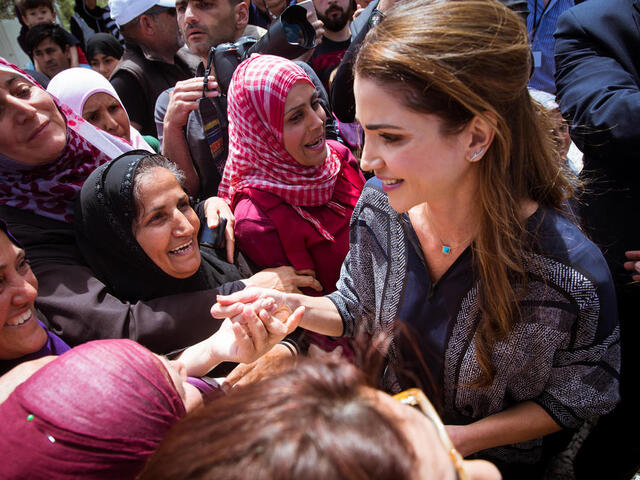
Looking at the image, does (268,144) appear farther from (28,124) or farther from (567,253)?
(567,253)

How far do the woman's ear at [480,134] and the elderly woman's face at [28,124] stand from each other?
1.76 meters

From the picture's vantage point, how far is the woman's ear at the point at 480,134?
1.10m

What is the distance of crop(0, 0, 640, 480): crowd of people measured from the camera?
754mm

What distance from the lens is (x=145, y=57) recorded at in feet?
11.0

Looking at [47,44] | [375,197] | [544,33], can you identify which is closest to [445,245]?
[375,197]

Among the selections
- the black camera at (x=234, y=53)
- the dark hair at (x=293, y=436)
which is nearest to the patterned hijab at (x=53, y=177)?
the black camera at (x=234, y=53)

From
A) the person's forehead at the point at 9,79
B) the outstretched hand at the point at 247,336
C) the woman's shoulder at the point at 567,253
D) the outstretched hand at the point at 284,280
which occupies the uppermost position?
the person's forehead at the point at 9,79

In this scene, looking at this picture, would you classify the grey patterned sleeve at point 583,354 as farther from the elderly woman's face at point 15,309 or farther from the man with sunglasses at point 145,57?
the man with sunglasses at point 145,57

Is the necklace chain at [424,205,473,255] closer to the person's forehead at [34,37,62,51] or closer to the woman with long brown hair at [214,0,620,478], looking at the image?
the woman with long brown hair at [214,0,620,478]

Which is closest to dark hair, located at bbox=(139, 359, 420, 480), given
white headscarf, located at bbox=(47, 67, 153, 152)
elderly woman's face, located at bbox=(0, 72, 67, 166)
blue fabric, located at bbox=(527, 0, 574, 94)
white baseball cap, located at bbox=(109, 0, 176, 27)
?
elderly woman's face, located at bbox=(0, 72, 67, 166)

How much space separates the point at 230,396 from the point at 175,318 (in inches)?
43.8

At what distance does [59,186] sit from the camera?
1887 mm

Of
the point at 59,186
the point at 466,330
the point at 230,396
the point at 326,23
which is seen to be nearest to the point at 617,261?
the point at 466,330

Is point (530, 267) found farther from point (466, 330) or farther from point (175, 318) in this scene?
point (175, 318)
